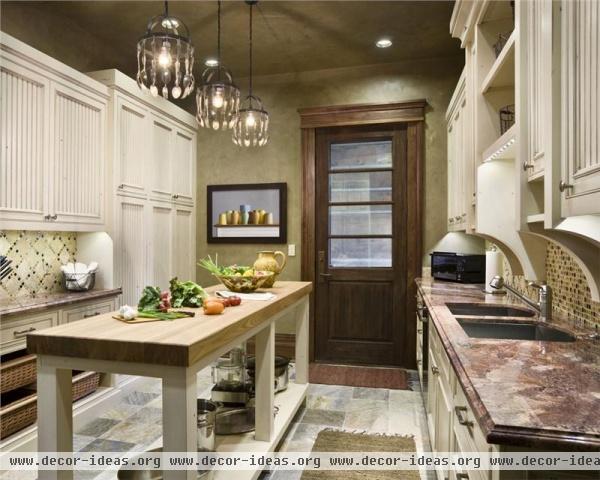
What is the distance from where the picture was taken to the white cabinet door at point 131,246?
3.34 metres

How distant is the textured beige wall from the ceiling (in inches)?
6.2

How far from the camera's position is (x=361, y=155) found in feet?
13.9

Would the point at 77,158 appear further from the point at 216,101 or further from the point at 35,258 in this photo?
the point at 216,101

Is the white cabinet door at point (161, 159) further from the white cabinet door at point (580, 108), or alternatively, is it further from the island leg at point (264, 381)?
the white cabinet door at point (580, 108)

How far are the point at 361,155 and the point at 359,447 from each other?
2.85 m

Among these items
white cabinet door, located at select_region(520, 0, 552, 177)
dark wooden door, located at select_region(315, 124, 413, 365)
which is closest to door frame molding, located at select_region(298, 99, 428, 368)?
dark wooden door, located at select_region(315, 124, 413, 365)

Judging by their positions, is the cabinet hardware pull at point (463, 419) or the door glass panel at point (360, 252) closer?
the cabinet hardware pull at point (463, 419)

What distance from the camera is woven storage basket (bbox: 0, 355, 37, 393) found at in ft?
7.45

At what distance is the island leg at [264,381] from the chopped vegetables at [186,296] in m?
0.39

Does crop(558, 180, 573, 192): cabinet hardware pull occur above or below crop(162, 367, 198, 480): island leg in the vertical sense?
above

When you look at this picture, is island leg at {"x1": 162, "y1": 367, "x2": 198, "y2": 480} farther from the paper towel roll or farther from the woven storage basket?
the paper towel roll

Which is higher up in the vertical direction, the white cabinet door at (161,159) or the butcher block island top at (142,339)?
the white cabinet door at (161,159)

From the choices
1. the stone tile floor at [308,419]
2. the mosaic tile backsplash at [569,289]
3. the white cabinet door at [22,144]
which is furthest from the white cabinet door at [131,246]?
the mosaic tile backsplash at [569,289]

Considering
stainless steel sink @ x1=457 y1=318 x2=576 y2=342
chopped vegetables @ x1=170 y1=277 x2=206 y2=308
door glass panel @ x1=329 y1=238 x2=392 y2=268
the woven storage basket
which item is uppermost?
door glass panel @ x1=329 y1=238 x2=392 y2=268
